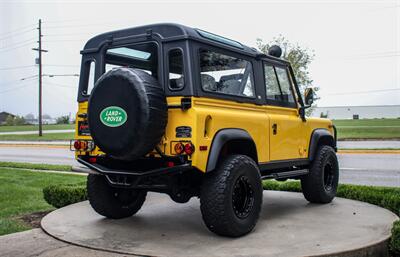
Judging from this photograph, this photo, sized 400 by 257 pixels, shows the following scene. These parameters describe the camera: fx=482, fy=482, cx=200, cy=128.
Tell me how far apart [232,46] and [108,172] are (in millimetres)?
2111

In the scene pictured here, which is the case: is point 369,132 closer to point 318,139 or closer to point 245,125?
point 318,139

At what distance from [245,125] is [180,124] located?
97cm

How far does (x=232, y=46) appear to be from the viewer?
5.84 m

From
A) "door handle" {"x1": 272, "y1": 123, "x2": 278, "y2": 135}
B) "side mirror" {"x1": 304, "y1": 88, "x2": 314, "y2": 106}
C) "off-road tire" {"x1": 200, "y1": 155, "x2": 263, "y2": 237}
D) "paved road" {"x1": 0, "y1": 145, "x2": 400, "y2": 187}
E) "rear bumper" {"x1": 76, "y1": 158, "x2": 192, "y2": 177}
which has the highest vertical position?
"side mirror" {"x1": 304, "y1": 88, "x2": 314, "y2": 106}

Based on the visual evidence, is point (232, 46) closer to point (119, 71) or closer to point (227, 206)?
point (119, 71)

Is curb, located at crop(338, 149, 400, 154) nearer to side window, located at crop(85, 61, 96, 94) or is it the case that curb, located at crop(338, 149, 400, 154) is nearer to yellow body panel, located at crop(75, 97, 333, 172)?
yellow body panel, located at crop(75, 97, 333, 172)

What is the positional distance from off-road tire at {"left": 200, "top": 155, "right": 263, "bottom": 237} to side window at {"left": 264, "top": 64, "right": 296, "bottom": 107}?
1.51 m

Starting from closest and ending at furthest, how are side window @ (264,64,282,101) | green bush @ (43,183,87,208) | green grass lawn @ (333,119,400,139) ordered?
1. side window @ (264,64,282,101)
2. green bush @ (43,183,87,208)
3. green grass lawn @ (333,119,400,139)

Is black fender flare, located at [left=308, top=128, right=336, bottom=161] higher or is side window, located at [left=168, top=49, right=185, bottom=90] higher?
side window, located at [left=168, top=49, right=185, bottom=90]

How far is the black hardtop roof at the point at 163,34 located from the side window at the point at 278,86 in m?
0.60

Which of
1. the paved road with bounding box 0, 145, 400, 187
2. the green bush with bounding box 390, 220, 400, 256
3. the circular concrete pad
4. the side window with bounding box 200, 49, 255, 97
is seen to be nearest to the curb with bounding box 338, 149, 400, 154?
the paved road with bounding box 0, 145, 400, 187

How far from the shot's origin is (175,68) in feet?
17.2

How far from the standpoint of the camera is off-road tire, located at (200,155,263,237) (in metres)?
4.97

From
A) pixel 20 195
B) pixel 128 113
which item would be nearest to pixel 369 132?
pixel 20 195
